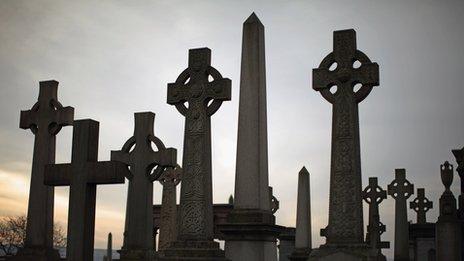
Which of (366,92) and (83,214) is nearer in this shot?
(83,214)

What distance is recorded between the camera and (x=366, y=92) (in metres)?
14.4

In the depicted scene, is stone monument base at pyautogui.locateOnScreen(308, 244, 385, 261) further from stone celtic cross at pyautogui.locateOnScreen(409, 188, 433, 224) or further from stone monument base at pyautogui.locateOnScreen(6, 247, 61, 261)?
stone celtic cross at pyautogui.locateOnScreen(409, 188, 433, 224)

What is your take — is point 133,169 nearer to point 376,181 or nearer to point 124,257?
point 124,257

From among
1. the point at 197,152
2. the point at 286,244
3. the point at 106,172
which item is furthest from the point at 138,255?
the point at 286,244

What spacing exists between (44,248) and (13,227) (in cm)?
Answer: 2337

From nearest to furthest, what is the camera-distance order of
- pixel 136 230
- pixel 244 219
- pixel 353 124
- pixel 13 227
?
pixel 244 219 < pixel 353 124 < pixel 136 230 < pixel 13 227

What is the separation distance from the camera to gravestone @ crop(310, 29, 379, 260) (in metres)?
13.7

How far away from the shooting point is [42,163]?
52.8 ft

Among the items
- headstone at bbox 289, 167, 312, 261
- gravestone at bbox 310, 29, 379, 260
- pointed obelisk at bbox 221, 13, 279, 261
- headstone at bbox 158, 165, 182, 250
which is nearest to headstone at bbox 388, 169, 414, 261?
headstone at bbox 289, 167, 312, 261

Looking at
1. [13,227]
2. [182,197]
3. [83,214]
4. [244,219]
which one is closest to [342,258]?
[244,219]

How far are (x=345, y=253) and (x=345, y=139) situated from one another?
112 inches

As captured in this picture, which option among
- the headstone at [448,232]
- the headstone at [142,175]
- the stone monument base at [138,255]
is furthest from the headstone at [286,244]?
the stone monument base at [138,255]

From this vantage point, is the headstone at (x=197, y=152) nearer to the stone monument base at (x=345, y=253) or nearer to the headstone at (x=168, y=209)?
the stone monument base at (x=345, y=253)

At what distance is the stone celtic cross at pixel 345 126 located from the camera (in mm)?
13914
